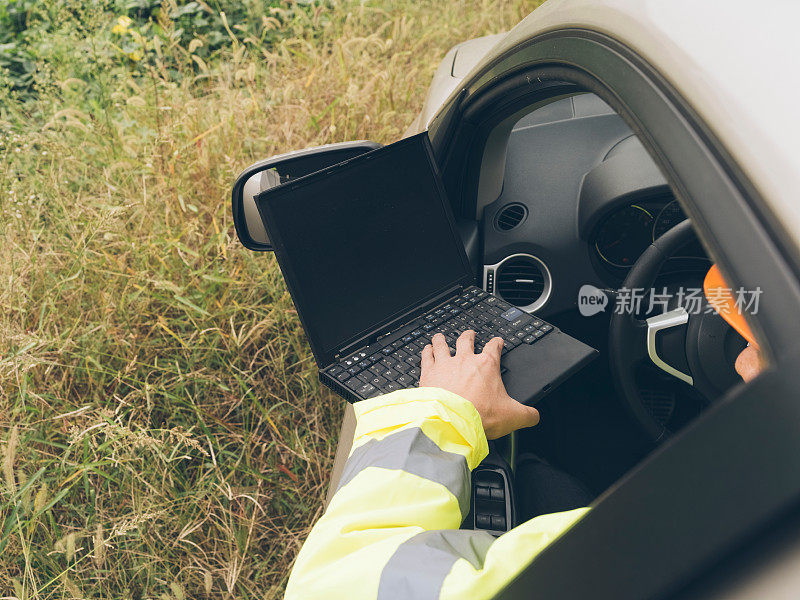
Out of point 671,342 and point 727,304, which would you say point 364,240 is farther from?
point 727,304

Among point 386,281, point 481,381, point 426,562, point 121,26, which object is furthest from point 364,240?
point 121,26

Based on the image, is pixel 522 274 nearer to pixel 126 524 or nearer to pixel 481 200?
pixel 481 200

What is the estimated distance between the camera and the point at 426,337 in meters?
1.53

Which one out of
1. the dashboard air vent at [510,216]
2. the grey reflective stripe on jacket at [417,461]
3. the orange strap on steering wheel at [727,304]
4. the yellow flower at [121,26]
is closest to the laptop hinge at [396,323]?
the dashboard air vent at [510,216]

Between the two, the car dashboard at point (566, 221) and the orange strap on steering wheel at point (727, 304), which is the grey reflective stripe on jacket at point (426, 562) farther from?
the car dashboard at point (566, 221)

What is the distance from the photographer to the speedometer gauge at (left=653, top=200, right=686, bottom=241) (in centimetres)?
167

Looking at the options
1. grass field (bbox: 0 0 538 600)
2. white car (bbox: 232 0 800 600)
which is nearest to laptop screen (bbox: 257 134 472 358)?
white car (bbox: 232 0 800 600)

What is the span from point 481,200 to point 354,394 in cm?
75

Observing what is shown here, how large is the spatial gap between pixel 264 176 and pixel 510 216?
0.73m

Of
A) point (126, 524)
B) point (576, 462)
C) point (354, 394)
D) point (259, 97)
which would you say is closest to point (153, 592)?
point (126, 524)

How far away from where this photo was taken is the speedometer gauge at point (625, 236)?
1.71m

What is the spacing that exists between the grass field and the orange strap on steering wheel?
1412 millimetres

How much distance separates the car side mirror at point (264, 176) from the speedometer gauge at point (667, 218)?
823mm

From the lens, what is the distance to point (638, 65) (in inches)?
35.6
